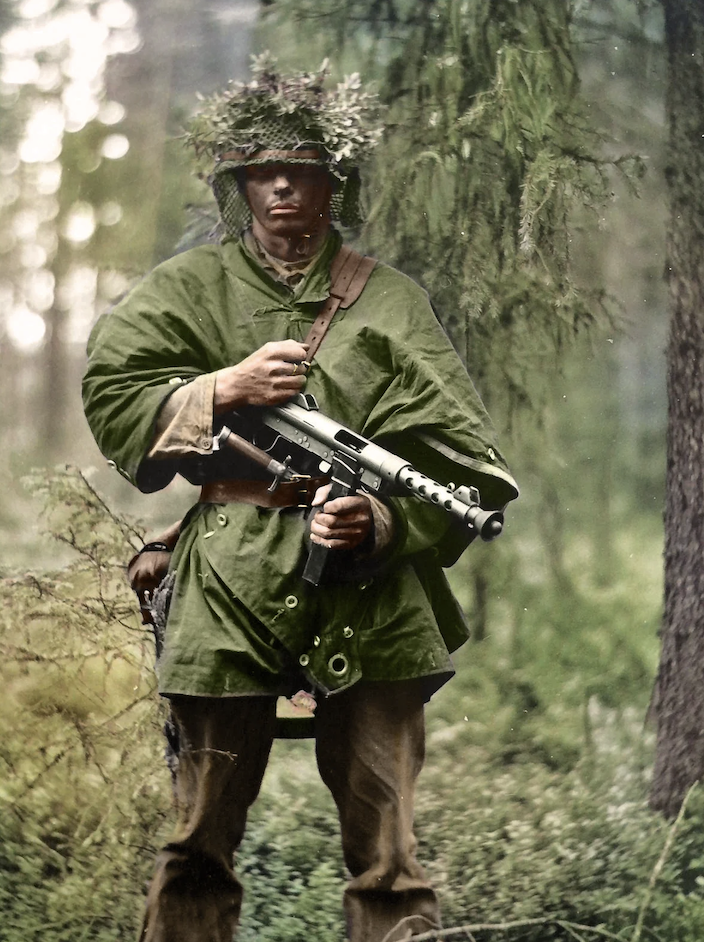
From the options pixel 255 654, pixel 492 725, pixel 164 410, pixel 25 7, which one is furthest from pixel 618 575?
pixel 25 7

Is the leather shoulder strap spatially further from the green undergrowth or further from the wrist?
the green undergrowth

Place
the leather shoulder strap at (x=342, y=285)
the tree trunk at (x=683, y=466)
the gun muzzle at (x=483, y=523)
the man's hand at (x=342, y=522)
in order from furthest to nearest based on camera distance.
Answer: the tree trunk at (x=683, y=466) → the leather shoulder strap at (x=342, y=285) → the man's hand at (x=342, y=522) → the gun muzzle at (x=483, y=523)

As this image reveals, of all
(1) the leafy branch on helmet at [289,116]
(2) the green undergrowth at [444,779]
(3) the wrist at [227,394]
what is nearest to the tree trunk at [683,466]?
(2) the green undergrowth at [444,779]

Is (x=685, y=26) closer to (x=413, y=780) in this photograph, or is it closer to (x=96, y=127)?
(x=96, y=127)

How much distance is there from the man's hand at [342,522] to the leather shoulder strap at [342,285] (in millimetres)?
515

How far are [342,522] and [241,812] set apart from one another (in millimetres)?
1024

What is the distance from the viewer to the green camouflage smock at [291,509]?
15.4ft

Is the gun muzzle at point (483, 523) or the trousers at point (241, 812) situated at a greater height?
the gun muzzle at point (483, 523)

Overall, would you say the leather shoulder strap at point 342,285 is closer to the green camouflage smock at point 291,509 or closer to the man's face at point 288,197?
the green camouflage smock at point 291,509

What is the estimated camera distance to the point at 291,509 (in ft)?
15.6

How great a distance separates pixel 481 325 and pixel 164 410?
48.3 inches

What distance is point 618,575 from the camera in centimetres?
526

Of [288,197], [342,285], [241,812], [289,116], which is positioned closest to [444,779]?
[241,812]

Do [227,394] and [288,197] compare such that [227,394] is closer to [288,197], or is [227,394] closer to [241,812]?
[288,197]
